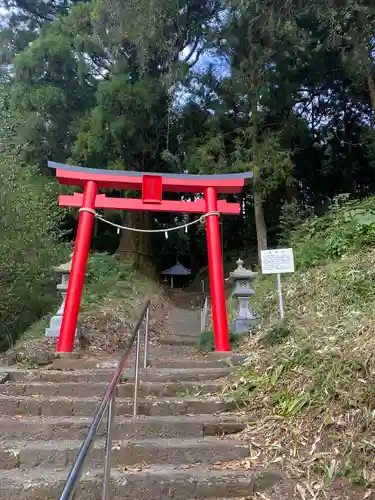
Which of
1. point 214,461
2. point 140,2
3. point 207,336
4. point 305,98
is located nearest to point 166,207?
point 207,336

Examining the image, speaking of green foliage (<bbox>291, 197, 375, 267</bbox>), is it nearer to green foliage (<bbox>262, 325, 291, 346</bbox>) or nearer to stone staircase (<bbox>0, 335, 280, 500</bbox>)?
green foliage (<bbox>262, 325, 291, 346</bbox>)

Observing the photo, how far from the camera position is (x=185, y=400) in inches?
166

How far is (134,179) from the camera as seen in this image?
6.91 m

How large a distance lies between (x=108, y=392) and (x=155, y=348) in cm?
505

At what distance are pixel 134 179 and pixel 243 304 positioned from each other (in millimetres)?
2628

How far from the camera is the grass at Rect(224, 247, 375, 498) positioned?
3.05 metres

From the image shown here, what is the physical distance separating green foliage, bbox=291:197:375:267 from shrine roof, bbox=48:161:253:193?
1.86 meters

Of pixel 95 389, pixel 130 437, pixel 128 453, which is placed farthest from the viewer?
pixel 95 389

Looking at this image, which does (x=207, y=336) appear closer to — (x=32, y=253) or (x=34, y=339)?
(x=34, y=339)

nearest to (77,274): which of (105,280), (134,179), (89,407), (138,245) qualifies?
(134,179)

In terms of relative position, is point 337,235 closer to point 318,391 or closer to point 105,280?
point 318,391

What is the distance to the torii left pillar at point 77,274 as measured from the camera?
598 centimetres

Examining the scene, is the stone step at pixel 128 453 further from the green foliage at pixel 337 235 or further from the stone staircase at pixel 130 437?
the green foliage at pixel 337 235

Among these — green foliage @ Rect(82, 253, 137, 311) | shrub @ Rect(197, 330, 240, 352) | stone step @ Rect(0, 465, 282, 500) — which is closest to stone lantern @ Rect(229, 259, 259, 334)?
shrub @ Rect(197, 330, 240, 352)
